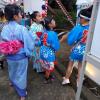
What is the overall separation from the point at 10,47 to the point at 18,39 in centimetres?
20

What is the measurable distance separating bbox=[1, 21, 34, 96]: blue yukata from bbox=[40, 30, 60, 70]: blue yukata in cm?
59

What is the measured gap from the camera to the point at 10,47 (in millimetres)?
3688

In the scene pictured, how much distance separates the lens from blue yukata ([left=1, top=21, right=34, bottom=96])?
369 centimetres

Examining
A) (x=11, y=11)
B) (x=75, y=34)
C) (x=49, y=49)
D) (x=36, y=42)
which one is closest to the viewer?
(x=11, y=11)

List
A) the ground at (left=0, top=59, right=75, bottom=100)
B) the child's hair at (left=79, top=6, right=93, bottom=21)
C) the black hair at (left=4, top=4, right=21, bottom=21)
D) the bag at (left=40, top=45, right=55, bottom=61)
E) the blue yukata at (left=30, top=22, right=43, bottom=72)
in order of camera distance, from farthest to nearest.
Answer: the blue yukata at (left=30, top=22, right=43, bottom=72) < the bag at (left=40, top=45, right=55, bottom=61) < the ground at (left=0, top=59, right=75, bottom=100) < the child's hair at (left=79, top=6, right=93, bottom=21) < the black hair at (left=4, top=4, right=21, bottom=21)

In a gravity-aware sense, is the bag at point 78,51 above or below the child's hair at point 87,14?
below

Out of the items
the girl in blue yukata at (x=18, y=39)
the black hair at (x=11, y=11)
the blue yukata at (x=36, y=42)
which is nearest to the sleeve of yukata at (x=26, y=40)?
the girl in blue yukata at (x=18, y=39)

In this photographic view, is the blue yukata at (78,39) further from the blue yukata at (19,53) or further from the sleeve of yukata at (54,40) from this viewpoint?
the blue yukata at (19,53)

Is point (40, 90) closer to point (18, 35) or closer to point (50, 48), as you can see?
point (50, 48)

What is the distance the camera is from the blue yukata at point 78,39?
4012 millimetres

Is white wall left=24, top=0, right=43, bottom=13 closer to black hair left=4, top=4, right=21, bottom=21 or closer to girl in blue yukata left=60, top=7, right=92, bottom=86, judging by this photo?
girl in blue yukata left=60, top=7, right=92, bottom=86

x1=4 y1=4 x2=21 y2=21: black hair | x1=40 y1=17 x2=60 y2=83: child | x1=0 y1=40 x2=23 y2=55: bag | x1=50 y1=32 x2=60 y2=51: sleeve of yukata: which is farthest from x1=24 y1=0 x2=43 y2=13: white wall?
x1=0 y1=40 x2=23 y2=55: bag

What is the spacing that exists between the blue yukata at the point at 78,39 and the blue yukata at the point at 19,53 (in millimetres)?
764

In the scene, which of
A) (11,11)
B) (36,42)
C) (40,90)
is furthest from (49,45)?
(11,11)
